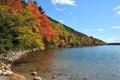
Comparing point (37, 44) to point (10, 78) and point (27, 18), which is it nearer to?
point (27, 18)

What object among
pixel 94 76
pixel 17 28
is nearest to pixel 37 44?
pixel 17 28

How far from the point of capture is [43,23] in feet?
219

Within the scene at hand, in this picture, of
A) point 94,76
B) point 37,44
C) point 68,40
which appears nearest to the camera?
point 94,76

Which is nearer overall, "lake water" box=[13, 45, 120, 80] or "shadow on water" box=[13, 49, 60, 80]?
"lake water" box=[13, 45, 120, 80]

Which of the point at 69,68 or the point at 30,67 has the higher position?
the point at 30,67

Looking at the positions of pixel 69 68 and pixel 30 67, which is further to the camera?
pixel 69 68

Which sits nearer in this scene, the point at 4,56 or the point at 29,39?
the point at 4,56

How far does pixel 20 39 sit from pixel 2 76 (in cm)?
1999

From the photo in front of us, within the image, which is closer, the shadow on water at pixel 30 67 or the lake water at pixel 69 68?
the lake water at pixel 69 68

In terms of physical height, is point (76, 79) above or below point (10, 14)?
below

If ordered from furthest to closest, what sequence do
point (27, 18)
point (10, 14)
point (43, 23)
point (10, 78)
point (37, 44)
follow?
point (43, 23), point (37, 44), point (27, 18), point (10, 14), point (10, 78)

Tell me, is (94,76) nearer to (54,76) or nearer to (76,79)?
(76,79)

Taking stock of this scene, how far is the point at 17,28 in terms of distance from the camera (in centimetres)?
4012

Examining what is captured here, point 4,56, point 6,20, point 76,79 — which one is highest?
point 6,20
